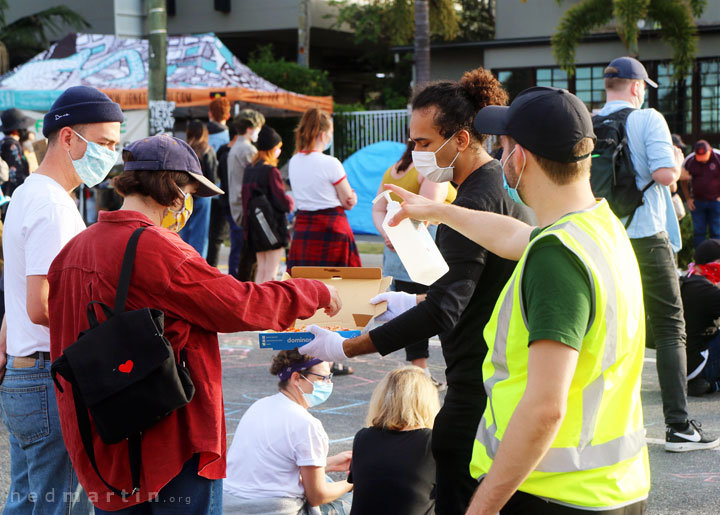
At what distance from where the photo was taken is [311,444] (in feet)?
13.6

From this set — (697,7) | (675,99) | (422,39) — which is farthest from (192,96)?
(675,99)

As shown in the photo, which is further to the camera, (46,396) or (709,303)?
(709,303)

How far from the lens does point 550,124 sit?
84.5 inches

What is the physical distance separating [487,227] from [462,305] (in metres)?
0.30

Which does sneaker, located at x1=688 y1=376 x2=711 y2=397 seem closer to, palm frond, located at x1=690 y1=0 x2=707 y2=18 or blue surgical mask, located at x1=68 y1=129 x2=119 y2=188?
blue surgical mask, located at x1=68 y1=129 x2=119 y2=188

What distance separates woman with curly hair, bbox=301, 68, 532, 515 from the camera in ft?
9.75

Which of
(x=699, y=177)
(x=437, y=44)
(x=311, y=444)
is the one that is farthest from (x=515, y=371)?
(x=437, y=44)

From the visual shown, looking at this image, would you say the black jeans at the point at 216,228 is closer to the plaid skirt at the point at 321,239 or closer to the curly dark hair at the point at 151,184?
the plaid skirt at the point at 321,239

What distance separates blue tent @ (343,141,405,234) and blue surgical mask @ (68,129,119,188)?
13.8m

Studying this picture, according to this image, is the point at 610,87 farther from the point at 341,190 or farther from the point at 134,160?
the point at 134,160

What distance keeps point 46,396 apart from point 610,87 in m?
3.91

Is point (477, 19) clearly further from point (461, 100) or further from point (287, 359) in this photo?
point (461, 100)

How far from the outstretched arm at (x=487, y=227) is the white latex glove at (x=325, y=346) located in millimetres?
545

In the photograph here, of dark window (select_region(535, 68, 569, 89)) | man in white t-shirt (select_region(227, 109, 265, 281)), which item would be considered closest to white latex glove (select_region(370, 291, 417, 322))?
man in white t-shirt (select_region(227, 109, 265, 281))
